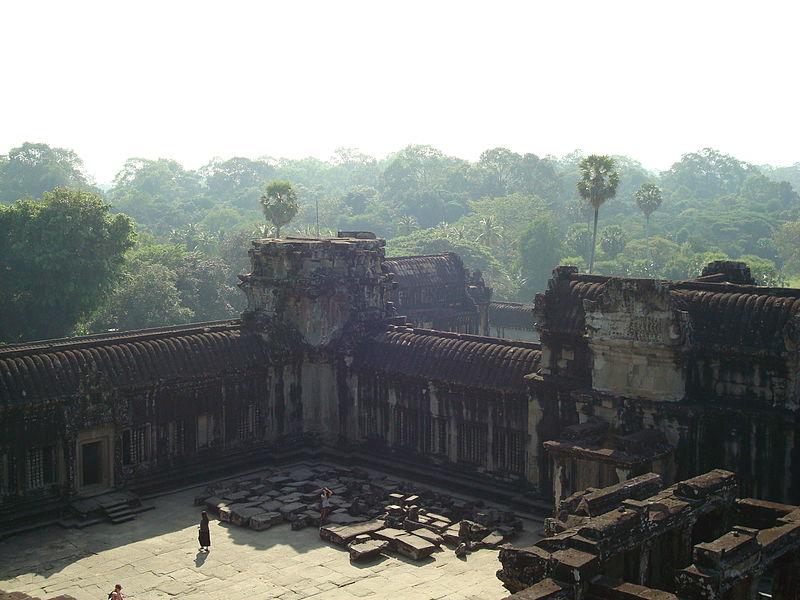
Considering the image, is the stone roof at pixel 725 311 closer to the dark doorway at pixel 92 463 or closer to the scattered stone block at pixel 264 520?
the scattered stone block at pixel 264 520

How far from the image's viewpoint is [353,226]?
9531 cm

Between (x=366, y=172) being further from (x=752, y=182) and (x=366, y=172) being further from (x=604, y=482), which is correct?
(x=604, y=482)

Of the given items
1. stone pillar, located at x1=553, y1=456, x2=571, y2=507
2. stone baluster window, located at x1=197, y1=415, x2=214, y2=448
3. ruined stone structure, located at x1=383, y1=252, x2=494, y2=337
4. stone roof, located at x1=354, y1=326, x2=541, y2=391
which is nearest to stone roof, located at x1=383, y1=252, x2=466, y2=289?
ruined stone structure, located at x1=383, y1=252, x2=494, y2=337

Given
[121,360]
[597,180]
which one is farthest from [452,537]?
[597,180]

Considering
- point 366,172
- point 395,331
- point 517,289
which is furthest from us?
point 366,172

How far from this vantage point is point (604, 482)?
734 inches

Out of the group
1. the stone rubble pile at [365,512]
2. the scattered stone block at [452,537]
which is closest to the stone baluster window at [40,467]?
the stone rubble pile at [365,512]

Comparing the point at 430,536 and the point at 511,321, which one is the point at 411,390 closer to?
the point at 430,536

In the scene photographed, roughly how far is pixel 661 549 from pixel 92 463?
14.6m

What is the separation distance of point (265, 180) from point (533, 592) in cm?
13177

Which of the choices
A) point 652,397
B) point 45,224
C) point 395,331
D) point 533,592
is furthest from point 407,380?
point 45,224

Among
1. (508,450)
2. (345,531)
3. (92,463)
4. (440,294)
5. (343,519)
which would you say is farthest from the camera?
(440,294)

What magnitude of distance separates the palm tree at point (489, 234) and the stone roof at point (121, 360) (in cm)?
4705

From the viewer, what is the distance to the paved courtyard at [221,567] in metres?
17.8
